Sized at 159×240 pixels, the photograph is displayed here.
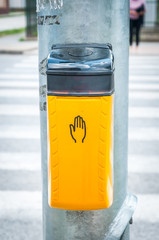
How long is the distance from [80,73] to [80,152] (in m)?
0.36

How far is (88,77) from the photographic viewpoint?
2.09 meters

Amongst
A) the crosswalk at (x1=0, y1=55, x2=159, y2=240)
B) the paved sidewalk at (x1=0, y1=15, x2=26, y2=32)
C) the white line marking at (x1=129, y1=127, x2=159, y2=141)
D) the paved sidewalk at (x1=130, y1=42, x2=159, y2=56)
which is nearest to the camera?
the crosswalk at (x1=0, y1=55, x2=159, y2=240)

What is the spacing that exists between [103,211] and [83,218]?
0.11 meters

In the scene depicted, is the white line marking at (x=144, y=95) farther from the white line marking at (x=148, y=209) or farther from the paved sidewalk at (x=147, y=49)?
the paved sidewalk at (x=147, y=49)

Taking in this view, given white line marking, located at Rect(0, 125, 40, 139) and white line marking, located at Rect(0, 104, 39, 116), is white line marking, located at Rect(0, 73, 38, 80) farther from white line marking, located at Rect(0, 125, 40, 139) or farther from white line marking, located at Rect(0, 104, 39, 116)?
white line marking, located at Rect(0, 125, 40, 139)

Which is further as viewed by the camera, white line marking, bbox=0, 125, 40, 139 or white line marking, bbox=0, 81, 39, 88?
white line marking, bbox=0, 81, 39, 88

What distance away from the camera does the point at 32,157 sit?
5.46 meters

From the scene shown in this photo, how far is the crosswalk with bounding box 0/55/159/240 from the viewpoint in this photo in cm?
389

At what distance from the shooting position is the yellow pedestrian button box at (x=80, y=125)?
2092mm

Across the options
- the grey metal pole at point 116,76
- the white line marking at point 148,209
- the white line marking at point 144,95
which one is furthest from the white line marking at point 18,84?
the grey metal pole at point 116,76

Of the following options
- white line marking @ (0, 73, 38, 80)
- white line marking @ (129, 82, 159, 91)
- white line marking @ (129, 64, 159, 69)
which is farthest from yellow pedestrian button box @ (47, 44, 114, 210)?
white line marking @ (129, 64, 159, 69)

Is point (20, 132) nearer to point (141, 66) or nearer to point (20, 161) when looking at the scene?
point (20, 161)

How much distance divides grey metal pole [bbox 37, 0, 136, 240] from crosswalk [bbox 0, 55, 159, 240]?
1.20m

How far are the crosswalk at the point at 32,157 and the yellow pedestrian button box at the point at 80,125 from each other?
5.04 feet
